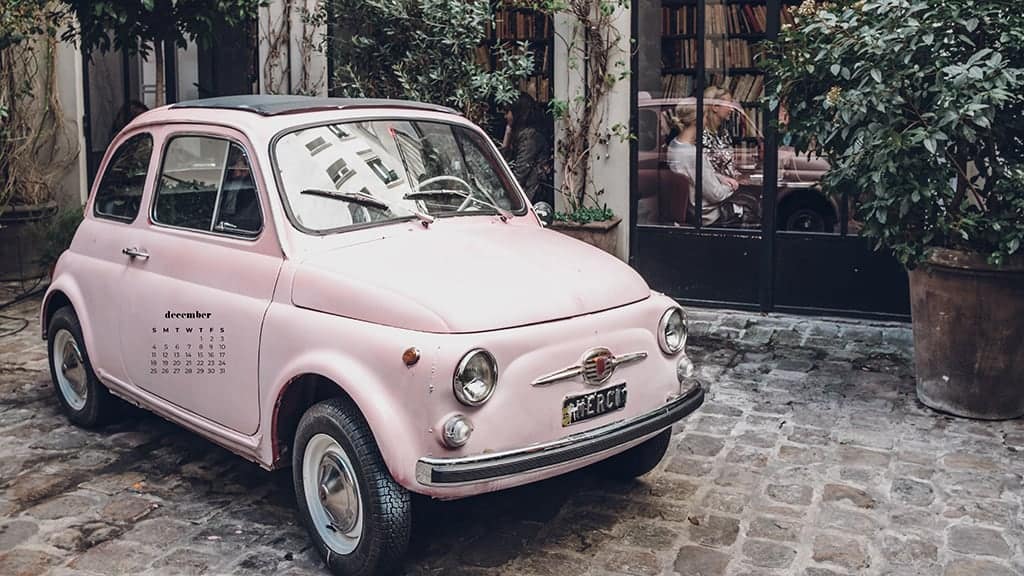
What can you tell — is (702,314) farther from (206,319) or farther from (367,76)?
(206,319)

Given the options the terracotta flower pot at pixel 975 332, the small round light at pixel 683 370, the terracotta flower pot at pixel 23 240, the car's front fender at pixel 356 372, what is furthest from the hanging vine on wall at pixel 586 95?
the car's front fender at pixel 356 372

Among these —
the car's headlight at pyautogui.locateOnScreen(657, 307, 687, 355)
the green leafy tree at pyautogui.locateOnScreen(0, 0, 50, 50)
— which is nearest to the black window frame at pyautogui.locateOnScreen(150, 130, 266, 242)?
the car's headlight at pyautogui.locateOnScreen(657, 307, 687, 355)

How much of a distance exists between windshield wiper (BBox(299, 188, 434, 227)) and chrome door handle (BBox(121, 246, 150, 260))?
1.12 m

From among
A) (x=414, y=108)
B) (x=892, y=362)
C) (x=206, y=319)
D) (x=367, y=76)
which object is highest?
(x=367, y=76)

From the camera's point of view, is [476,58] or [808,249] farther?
[476,58]

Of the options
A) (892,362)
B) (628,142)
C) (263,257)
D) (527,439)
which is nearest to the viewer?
(527,439)

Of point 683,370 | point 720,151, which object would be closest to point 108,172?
point 683,370

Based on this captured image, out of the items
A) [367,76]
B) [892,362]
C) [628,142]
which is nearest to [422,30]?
[367,76]

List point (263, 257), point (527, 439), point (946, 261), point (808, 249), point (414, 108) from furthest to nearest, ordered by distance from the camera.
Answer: point (808, 249), point (946, 261), point (414, 108), point (263, 257), point (527, 439)

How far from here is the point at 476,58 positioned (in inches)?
396

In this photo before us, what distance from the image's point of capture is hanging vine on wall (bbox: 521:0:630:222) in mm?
9633

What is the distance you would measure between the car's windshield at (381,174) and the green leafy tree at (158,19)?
12.8 ft

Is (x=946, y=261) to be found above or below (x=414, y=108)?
below

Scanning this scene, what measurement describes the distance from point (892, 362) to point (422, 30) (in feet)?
14.6
